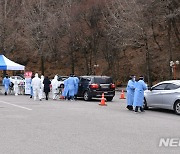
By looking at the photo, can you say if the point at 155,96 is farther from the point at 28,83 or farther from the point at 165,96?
the point at 28,83

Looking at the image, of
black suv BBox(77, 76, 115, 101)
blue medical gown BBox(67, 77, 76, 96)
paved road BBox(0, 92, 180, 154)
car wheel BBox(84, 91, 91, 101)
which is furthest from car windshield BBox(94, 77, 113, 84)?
paved road BBox(0, 92, 180, 154)

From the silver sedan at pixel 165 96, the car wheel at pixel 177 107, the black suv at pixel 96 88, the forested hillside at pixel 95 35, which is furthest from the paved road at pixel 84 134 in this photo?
the forested hillside at pixel 95 35

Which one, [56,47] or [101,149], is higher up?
[56,47]

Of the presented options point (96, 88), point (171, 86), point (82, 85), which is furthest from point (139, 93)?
point (82, 85)

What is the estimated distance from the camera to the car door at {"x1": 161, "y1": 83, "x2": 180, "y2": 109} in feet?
52.9

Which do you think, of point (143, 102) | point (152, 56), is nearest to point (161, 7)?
point (152, 56)

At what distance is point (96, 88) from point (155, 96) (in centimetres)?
684

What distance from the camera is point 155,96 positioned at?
17.1 m

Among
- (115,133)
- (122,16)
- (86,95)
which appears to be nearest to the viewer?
(115,133)

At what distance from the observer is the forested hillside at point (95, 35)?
4175 cm

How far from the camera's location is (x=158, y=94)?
16.9m

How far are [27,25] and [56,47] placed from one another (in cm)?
585

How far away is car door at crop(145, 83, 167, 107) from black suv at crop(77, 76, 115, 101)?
600cm

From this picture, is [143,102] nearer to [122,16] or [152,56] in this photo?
[122,16]
